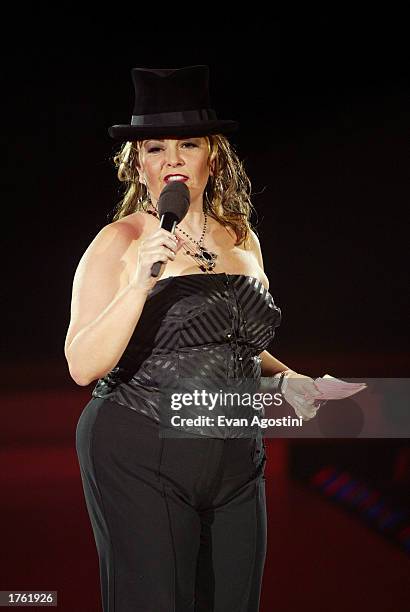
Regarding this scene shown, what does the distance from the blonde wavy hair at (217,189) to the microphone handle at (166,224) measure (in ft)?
0.94

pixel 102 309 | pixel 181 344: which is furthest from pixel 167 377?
pixel 102 309

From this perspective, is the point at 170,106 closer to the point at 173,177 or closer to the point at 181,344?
the point at 173,177

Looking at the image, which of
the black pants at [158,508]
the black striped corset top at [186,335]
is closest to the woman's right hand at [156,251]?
the black striped corset top at [186,335]

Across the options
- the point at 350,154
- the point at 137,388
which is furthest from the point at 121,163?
the point at 350,154

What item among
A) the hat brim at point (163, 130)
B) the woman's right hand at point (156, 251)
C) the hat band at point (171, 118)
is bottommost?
the woman's right hand at point (156, 251)

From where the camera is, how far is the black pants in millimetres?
1391

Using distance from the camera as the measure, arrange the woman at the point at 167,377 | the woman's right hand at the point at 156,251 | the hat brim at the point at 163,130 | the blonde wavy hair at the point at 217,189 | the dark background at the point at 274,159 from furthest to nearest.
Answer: the dark background at the point at 274,159 < the blonde wavy hair at the point at 217,189 < the hat brim at the point at 163,130 < the woman at the point at 167,377 < the woman's right hand at the point at 156,251

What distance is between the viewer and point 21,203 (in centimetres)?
213

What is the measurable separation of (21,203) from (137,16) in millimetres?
517

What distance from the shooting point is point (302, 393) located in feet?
5.46

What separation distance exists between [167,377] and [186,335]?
0.07 m

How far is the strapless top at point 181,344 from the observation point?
4.73 ft

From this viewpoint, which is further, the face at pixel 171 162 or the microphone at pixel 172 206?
the face at pixel 171 162

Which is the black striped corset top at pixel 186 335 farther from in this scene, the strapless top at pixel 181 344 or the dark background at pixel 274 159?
the dark background at pixel 274 159
